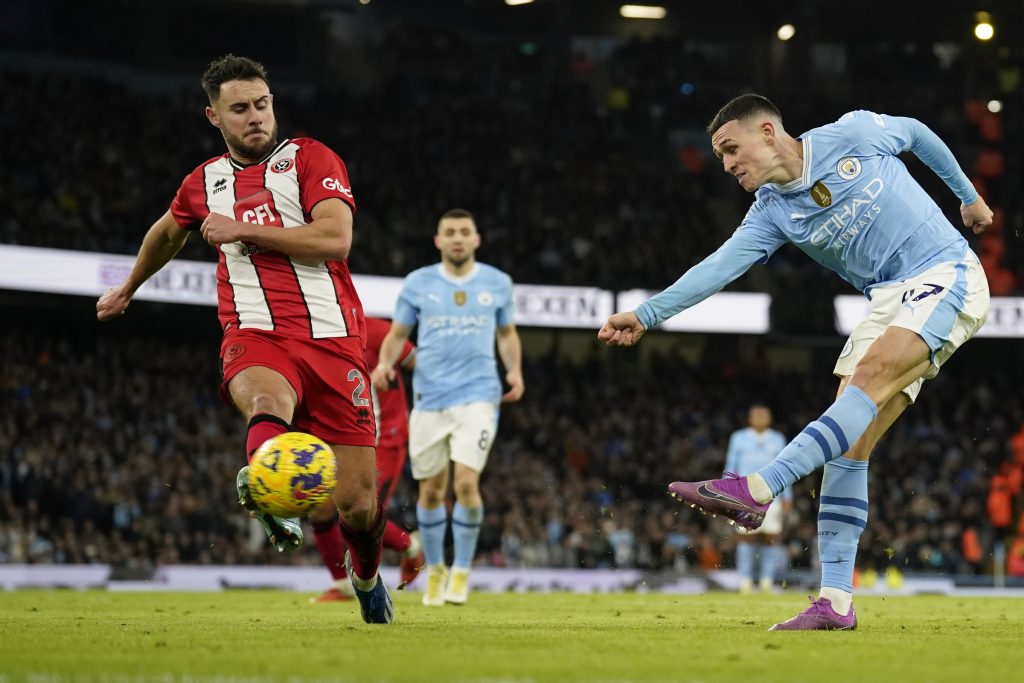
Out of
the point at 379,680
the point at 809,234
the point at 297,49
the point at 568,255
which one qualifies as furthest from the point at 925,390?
the point at 379,680

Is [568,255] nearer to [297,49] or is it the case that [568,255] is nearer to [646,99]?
[646,99]

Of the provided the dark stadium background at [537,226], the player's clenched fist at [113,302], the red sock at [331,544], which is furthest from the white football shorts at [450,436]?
the dark stadium background at [537,226]

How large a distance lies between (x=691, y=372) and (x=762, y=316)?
3.08 meters

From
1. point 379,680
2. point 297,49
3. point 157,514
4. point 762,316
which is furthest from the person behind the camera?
point 297,49

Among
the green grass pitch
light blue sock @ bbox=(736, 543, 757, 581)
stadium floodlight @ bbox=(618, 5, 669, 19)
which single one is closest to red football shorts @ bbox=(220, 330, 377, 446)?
the green grass pitch

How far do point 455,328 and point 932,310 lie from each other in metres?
5.00

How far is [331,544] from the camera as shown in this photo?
9.50 m

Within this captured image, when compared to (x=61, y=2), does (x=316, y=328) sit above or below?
below

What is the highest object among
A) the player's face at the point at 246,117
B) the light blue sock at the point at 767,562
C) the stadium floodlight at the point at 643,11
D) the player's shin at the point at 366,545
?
the stadium floodlight at the point at 643,11

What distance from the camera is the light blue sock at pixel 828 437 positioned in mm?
5586

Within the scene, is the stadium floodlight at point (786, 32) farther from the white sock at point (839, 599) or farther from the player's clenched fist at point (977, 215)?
the white sock at point (839, 599)

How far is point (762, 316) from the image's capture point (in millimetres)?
25672

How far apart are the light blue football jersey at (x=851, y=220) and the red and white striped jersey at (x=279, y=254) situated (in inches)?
54.7

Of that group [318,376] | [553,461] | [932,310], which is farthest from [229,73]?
[553,461]
